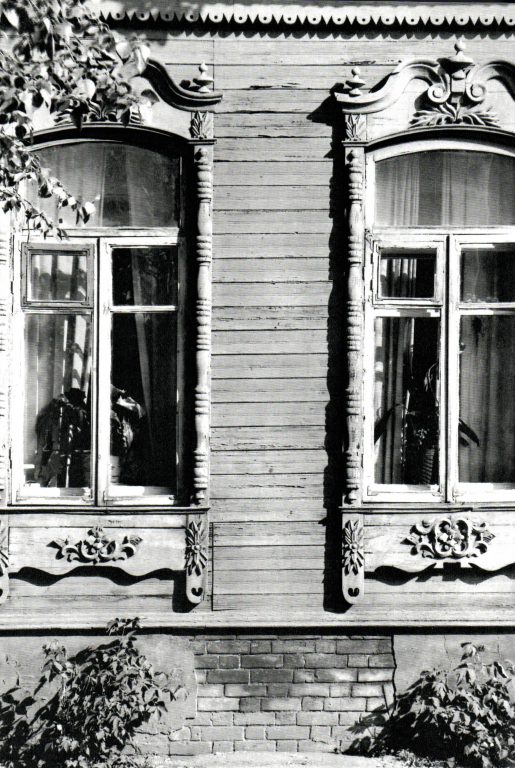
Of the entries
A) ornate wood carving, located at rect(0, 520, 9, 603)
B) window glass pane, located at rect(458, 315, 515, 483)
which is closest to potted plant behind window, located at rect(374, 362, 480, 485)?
window glass pane, located at rect(458, 315, 515, 483)

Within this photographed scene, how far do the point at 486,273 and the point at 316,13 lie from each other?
1.94 metres

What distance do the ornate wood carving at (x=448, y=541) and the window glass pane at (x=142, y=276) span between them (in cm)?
212

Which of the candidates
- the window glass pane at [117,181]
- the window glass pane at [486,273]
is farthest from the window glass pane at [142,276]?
the window glass pane at [486,273]

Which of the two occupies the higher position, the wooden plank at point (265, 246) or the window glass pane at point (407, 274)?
the wooden plank at point (265, 246)

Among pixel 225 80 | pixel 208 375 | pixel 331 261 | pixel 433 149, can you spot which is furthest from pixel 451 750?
pixel 225 80

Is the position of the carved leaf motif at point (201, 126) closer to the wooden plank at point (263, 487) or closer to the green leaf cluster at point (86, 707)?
the wooden plank at point (263, 487)

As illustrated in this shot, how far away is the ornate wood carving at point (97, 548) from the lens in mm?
5723

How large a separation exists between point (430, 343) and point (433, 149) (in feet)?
3.99

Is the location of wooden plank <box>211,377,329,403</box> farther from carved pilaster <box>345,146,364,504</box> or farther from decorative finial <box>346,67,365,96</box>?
decorative finial <box>346,67,365,96</box>

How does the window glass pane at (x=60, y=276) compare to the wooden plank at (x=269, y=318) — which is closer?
the wooden plank at (x=269, y=318)

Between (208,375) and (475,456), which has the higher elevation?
(208,375)

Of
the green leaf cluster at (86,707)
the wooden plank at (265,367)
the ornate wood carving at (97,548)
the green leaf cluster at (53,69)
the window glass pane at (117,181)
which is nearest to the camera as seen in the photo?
the green leaf cluster at (53,69)

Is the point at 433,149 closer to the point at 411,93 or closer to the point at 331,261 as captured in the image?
the point at 411,93

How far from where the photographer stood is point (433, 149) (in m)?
5.92
